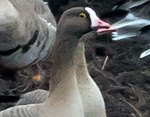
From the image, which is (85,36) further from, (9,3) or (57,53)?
(9,3)

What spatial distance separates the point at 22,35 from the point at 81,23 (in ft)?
4.31

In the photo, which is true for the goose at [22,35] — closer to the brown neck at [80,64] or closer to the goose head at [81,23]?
the brown neck at [80,64]

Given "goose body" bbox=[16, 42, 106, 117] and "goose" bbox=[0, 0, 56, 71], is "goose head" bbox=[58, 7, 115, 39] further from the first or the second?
"goose" bbox=[0, 0, 56, 71]

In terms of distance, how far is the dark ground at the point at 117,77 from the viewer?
557 centimetres

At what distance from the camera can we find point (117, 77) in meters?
6.05

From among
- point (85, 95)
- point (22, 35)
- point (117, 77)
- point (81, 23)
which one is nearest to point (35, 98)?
point (85, 95)

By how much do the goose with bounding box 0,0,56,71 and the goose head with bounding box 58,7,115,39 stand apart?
1222 millimetres

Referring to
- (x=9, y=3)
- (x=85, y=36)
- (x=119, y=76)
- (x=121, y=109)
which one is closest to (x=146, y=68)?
(x=119, y=76)

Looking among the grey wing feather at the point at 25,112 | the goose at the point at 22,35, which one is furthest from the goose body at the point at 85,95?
the goose at the point at 22,35

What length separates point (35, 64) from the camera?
618 cm

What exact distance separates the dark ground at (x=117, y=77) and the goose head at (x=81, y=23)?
1408mm

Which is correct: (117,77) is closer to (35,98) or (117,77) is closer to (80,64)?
(80,64)

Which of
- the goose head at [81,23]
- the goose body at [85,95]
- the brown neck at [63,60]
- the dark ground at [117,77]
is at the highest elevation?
the goose head at [81,23]

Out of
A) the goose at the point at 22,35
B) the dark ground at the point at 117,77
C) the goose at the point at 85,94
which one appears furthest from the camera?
the dark ground at the point at 117,77
